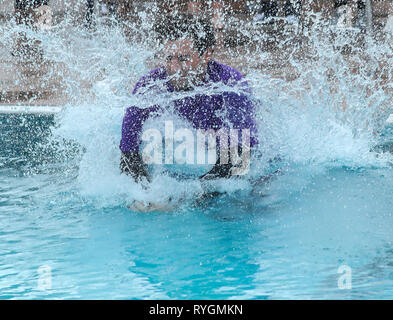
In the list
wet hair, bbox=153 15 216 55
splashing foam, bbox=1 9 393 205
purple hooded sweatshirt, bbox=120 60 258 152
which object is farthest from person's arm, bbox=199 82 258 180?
wet hair, bbox=153 15 216 55

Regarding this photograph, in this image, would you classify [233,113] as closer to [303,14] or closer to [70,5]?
[303,14]

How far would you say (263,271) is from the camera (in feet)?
8.46

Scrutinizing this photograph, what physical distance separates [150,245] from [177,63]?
1.06 metres

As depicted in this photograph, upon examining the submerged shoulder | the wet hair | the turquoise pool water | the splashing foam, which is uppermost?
the wet hair

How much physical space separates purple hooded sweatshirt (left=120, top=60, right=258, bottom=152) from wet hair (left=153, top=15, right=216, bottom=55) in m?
0.13

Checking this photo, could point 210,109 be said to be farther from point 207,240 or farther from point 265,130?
point 207,240

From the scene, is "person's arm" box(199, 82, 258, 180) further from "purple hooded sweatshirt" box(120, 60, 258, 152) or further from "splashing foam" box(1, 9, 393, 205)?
"splashing foam" box(1, 9, 393, 205)

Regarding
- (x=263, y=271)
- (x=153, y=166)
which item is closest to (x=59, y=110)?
(x=153, y=166)

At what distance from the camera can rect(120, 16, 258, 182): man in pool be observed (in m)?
3.30

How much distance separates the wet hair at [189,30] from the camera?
11.0 feet

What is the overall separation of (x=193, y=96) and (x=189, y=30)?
0.38 meters

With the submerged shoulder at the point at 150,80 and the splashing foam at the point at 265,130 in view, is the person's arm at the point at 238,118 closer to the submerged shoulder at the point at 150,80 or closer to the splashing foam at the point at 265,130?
the splashing foam at the point at 265,130

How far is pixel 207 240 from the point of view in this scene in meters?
2.93

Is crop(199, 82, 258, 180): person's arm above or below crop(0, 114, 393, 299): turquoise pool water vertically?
above
